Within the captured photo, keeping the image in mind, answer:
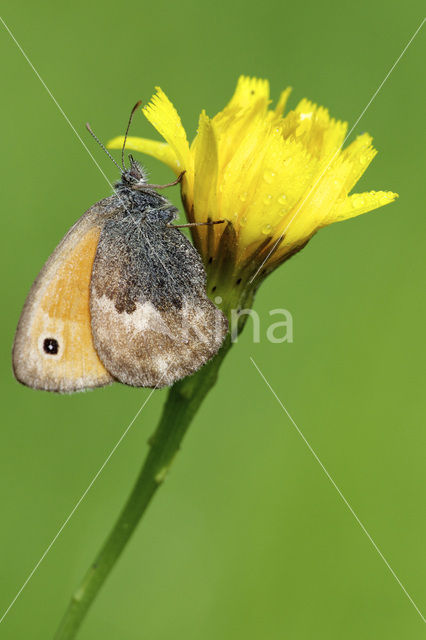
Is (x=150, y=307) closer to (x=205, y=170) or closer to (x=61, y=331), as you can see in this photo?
(x=61, y=331)

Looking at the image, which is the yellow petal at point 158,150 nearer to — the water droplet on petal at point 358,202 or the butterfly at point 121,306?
the butterfly at point 121,306

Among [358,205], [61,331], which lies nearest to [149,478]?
[61,331]

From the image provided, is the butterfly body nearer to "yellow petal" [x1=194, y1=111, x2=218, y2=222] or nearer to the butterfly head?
the butterfly head

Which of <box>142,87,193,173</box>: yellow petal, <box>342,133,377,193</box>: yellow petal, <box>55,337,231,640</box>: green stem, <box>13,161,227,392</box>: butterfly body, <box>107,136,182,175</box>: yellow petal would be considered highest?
<box>342,133,377,193</box>: yellow petal

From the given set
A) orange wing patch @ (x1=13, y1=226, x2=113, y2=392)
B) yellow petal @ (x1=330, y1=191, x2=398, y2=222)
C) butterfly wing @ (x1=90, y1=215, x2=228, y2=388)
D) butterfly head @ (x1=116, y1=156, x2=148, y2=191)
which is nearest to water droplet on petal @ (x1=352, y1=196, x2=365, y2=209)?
yellow petal @ (x1=330, y1=191, x2=398, y2=222)

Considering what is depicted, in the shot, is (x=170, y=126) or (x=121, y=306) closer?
(x=170, y=126)

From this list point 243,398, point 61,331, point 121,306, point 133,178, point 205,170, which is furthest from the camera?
point 243,398

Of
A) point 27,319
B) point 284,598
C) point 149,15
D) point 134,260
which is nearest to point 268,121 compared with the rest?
point 134,260
